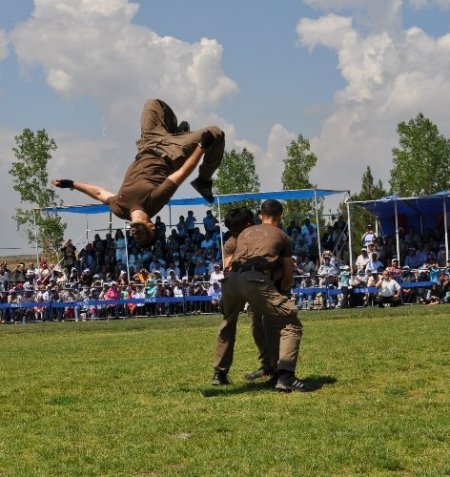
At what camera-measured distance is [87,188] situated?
33.2ft

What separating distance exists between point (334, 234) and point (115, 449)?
23456mm

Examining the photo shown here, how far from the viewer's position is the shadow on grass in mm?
8922

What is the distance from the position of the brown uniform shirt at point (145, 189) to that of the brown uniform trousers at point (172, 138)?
169mm

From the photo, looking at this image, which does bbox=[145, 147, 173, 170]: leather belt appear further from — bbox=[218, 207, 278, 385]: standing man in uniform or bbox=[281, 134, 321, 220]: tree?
bbox=[281, 134, 321, 220]: tree

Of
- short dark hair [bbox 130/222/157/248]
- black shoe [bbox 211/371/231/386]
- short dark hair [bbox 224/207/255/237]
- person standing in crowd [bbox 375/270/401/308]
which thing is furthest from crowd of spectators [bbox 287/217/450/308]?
short dark hair [bbox 130/222/157/248]

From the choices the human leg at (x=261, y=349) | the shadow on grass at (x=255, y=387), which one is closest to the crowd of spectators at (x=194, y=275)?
the human leg at (x=261, y=349)

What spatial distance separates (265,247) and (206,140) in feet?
3.92

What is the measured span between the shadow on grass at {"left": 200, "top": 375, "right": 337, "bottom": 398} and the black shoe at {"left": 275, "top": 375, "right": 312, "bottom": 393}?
7 cm

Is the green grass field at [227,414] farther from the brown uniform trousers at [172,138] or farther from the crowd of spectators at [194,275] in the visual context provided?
the crowd of spectators at [194,275]

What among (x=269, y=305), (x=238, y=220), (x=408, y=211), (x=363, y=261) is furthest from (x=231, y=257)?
(x=408, y=211)

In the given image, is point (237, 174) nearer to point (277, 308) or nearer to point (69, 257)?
point (69, 257)

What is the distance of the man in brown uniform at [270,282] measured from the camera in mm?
9033

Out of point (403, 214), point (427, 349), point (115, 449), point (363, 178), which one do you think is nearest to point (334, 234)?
point (403, 214)

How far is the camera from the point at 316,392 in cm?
868
